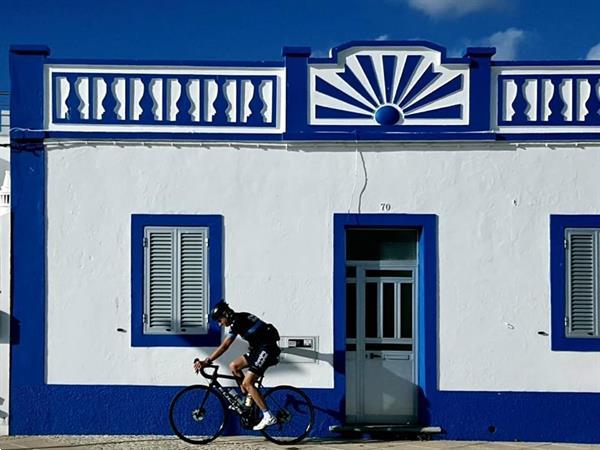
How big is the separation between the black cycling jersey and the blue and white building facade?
1.78 ft

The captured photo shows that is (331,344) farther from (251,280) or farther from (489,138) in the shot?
(489,138)

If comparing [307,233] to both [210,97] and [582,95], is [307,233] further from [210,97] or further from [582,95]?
[582,95]

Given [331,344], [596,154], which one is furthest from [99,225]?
[596,154]

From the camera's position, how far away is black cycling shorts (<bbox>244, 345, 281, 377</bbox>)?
9.53 metres

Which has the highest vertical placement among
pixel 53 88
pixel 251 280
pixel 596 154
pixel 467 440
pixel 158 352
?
pixel 53 88

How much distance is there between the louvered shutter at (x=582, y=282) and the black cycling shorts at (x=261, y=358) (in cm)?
353

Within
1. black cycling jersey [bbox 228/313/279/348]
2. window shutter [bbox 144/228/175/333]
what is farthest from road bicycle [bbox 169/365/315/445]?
window shutter [bbox 144/228/175/333]

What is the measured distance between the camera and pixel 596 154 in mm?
10109

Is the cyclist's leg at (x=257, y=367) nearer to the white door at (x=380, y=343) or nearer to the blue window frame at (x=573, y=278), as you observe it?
the white door at (x=380, y=343)

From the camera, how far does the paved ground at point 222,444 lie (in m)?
9.55

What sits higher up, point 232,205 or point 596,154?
point 596,154

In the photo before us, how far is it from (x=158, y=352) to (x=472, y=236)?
404cm

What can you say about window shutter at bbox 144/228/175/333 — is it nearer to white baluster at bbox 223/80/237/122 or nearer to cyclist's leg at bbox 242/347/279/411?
cyclist's leg at bbox 242/347/279/411

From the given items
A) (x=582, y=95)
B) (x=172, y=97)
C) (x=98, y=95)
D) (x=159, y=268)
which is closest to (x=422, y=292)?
(x=582, y=95)
